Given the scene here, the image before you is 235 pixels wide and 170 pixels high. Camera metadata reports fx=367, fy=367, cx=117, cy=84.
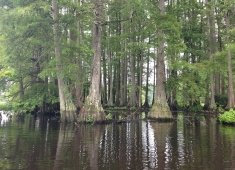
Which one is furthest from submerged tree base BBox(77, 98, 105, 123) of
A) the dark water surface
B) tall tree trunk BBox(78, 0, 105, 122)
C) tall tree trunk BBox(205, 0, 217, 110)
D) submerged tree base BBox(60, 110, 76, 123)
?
tall tree trunk BBox(205, 0, 217, 110)

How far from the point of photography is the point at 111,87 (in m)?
42.2

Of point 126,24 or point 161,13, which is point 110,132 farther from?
point 126,24

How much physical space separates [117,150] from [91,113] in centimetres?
1055

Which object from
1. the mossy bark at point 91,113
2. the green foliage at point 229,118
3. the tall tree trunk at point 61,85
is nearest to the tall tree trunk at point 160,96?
the green foliage at point 229,118

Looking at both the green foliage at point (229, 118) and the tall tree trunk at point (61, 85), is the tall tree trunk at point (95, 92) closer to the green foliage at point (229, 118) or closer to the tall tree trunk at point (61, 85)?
the tall tree trunk at point (61, 85)

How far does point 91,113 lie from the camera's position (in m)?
24.5

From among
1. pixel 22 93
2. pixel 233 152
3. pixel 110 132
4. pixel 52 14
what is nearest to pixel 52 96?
pixel 22 93

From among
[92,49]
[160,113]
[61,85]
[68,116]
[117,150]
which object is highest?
[92,49]

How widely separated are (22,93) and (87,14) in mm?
12025

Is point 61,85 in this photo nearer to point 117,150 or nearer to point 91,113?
point 91,113

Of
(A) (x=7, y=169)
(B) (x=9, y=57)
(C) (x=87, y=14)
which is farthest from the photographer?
(B) (x=9, y=57)

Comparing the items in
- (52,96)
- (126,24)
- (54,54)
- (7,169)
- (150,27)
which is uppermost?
(126,24)

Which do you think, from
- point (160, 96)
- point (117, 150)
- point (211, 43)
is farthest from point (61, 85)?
point (211, 43)

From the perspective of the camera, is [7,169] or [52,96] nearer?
[7,169]
